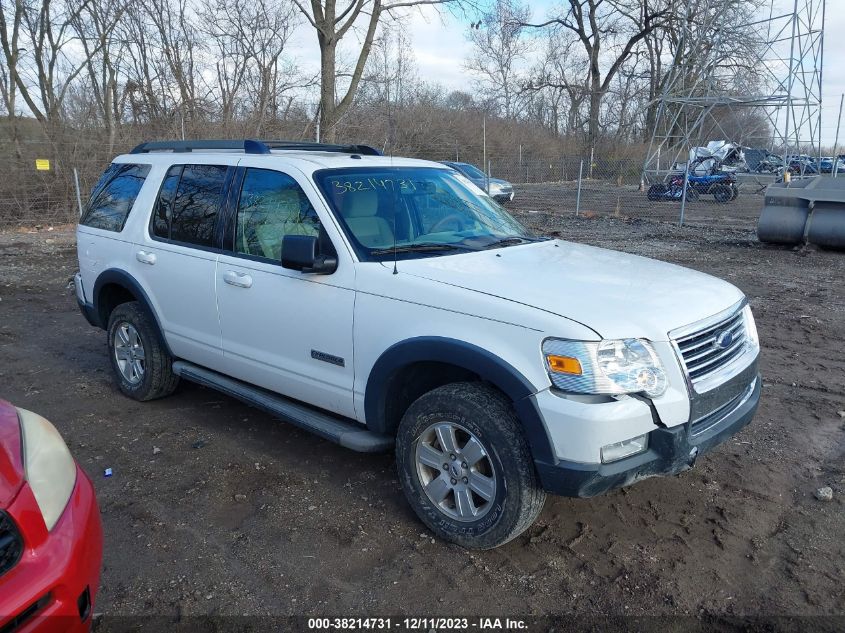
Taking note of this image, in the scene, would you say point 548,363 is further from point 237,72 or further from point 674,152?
point 674,152

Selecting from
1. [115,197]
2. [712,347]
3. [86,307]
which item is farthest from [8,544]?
[86,307]

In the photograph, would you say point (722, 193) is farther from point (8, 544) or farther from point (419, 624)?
point (8, 544)

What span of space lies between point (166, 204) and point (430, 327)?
2.63 m

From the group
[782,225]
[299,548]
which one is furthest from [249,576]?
[782,225]

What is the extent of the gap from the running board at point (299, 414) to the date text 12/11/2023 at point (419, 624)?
0.92m

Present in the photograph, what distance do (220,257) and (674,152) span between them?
23689 millimetres

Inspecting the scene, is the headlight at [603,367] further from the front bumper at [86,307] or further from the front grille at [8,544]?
the front bumper at [86,307]

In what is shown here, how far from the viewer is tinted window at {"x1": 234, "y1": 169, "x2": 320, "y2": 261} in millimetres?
3898

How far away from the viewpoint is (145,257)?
190 inches

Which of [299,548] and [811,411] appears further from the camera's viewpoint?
[811,411]

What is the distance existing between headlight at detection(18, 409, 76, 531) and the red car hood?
25mm

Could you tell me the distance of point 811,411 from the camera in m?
4.89

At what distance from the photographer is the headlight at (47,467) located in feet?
7.27

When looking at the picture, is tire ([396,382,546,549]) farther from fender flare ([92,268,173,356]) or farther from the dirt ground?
fender flare ([92,268,173,356])
